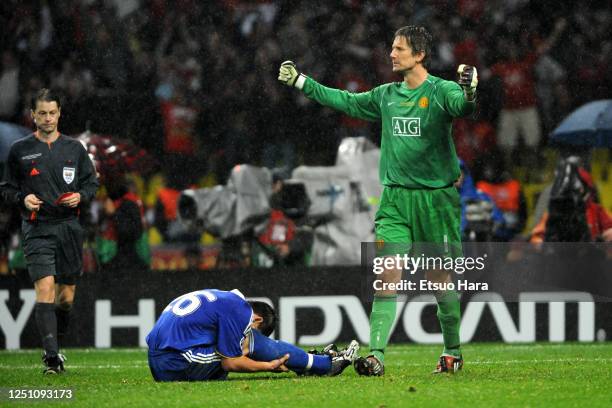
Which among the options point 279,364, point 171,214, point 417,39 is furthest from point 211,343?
point 171,214

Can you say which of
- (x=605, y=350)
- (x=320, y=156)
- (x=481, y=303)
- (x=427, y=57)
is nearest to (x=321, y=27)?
(x=320, y=156)

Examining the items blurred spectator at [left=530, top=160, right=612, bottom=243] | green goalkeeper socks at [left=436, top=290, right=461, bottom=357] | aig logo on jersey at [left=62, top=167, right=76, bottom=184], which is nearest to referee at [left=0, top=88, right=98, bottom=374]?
aig logo on jersey at [left=62, top=167, right=76, bottom=184]

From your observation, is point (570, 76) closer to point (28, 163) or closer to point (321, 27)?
point (321, 27)

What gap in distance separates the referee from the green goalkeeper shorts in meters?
2.43

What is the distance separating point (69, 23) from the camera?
49.4ft

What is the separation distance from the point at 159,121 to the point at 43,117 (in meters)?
5.57

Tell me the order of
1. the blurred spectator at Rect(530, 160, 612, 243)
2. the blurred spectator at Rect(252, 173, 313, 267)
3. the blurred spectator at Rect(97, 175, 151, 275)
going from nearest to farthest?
the blurred spectator at Rect(530, 160, 612, 243)
the blurred spectator at Rect(97, 175, 151, 275)
the blurred spectator at Rect(252, 173, 313, 267)

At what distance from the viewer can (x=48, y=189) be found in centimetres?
934

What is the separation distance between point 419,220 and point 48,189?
2.88m

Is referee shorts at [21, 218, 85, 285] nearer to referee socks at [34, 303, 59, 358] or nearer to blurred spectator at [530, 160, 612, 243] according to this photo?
referee socks at [34, 303, 59, 358]

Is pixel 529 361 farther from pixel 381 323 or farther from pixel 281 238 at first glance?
pixel 281 238

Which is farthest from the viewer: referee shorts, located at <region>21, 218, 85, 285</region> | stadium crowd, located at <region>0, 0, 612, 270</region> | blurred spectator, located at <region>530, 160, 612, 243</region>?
stadium crowd, located at <region>0, 0, 612, 270</region>

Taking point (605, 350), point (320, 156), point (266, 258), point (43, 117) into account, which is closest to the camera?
point (43, 117)

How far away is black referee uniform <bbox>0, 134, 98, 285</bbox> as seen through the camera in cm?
930
